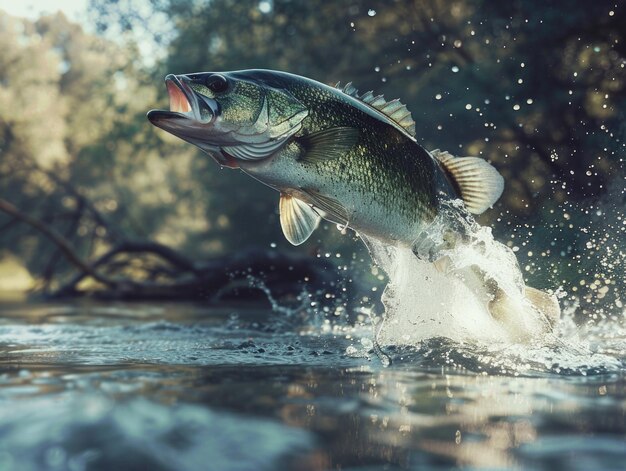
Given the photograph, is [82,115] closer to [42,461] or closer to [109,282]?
[109,282]

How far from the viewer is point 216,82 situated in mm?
4312

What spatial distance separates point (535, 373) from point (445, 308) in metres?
1.74

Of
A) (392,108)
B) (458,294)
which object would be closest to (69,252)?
(458,294)

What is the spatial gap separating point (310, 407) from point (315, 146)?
1.68 m

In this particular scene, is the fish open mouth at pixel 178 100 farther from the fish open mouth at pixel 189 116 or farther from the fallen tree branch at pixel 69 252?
the fallen tree branch at pixel 69 252

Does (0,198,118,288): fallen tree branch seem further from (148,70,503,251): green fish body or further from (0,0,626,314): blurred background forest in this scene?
(148,70,503,251): green fish body

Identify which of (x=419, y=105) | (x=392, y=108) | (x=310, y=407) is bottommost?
(x=310, y=407)

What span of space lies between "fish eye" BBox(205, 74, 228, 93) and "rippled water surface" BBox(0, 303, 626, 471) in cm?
150

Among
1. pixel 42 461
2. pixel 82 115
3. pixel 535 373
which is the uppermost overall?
pixel 82 115

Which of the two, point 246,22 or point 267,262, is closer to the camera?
point 267,262

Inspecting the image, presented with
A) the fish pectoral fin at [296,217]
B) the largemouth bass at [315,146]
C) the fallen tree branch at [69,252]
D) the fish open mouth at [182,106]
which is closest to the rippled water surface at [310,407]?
the fish pectoral fin at [296,217]

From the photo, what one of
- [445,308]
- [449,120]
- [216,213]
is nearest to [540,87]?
[449,120]

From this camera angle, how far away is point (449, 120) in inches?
659

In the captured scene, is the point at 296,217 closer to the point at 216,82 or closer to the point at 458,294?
the point at 216,82
